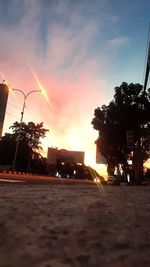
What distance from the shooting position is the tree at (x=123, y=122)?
49875mm

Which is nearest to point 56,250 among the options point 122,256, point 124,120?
point 122,256

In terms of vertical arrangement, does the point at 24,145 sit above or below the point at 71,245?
above

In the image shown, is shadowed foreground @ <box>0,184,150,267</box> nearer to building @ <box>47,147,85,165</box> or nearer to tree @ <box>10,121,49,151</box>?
tree @ <box>10,121,49,151</box>

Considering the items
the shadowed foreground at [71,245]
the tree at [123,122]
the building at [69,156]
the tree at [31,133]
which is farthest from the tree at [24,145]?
the shadowed foreground at [71,245]

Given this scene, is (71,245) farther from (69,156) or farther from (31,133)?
(69,156)

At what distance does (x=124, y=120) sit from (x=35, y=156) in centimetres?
5621

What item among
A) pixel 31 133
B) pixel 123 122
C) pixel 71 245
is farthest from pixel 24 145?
pixel 71 245

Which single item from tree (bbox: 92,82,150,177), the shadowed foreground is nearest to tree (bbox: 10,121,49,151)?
tree (bbox: 92,82,150,177)

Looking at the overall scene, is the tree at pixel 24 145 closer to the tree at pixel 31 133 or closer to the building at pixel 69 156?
the tree at pixel 31 133

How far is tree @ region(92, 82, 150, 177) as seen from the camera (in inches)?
1964

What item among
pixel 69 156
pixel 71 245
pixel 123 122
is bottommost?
pixel 71 245

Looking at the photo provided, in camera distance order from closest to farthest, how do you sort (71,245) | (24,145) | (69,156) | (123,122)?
(71,245) → (123,122) → (24,145) → (69,156)

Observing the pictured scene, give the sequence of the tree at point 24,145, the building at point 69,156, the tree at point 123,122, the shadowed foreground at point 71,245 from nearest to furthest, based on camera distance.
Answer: the shadowed foreground at point 71,245 → the tree at point 123,122 → the tree at point 24,145 → the building at point 69,156

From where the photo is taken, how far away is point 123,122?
49688mm
